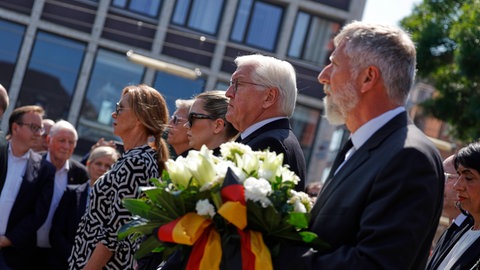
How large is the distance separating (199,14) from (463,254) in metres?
27.5

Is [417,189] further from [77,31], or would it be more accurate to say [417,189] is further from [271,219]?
[77,31]

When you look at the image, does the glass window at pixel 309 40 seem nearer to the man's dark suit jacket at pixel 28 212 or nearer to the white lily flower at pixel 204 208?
the man's dark suit jacket at pixel 28 212

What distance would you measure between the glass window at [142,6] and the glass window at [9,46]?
133 inches

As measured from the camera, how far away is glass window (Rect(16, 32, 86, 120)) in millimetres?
30875

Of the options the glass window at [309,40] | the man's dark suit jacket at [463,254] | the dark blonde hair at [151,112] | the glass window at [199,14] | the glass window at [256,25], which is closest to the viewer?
the man's dark suit jacket at [463,254]

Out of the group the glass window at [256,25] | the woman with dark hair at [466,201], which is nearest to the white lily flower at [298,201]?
the woman with dark hair at [466,201]

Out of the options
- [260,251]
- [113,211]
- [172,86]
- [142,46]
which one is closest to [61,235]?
[113,211]

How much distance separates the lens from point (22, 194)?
29.6 ft

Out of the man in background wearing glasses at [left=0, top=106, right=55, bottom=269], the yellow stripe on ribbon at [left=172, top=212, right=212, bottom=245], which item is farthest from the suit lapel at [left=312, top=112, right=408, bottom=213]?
the man in background wearing glasses at [left=0, top=106, right=55, bottom=269]

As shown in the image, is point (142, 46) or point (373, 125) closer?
point (373, 125)

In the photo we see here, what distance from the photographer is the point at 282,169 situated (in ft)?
12.4

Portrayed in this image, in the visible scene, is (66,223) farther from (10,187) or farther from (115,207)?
(115,207)

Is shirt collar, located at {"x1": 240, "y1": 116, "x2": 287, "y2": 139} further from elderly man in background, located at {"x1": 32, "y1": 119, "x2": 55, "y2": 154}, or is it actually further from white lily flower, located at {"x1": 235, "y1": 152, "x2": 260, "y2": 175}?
elderly man in background, located at {"x1": 32, "y1": 119, "x2": 55, "y2": 154}

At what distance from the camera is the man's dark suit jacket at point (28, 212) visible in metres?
8.96
